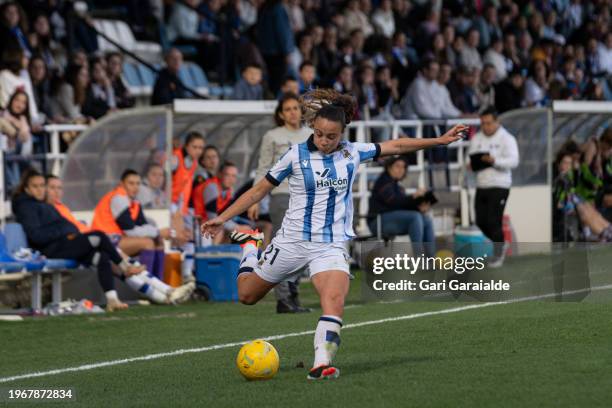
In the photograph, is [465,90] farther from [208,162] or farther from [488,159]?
[208,162]

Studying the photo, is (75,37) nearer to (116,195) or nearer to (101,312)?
(116,195)

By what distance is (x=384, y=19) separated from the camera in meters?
27.9

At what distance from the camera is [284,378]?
9.48m

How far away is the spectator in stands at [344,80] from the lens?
22141 millimetres

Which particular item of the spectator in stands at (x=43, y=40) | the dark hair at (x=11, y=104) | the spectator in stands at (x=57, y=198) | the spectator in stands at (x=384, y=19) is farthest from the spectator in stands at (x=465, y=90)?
the spectator in stands at (x=57, y=198)

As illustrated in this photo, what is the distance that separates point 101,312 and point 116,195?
6.18ft

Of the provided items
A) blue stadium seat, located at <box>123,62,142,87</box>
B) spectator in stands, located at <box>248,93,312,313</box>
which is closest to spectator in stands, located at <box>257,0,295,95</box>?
blue stadium seat, located at <box>123,62,142,87</box>

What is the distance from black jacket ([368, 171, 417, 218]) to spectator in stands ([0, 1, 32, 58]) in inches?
193

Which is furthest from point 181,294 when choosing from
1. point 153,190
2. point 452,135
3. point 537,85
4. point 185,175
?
point 537,85

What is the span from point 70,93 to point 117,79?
1678 millimetres

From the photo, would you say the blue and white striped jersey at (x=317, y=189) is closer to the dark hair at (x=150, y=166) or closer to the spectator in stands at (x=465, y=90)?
the dark hair at (x=150, y=166)

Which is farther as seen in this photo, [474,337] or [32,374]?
[474,337]

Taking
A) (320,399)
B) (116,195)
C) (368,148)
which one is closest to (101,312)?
(116,195)

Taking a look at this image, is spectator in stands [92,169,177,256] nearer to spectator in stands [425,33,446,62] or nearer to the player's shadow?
the player's shadow
